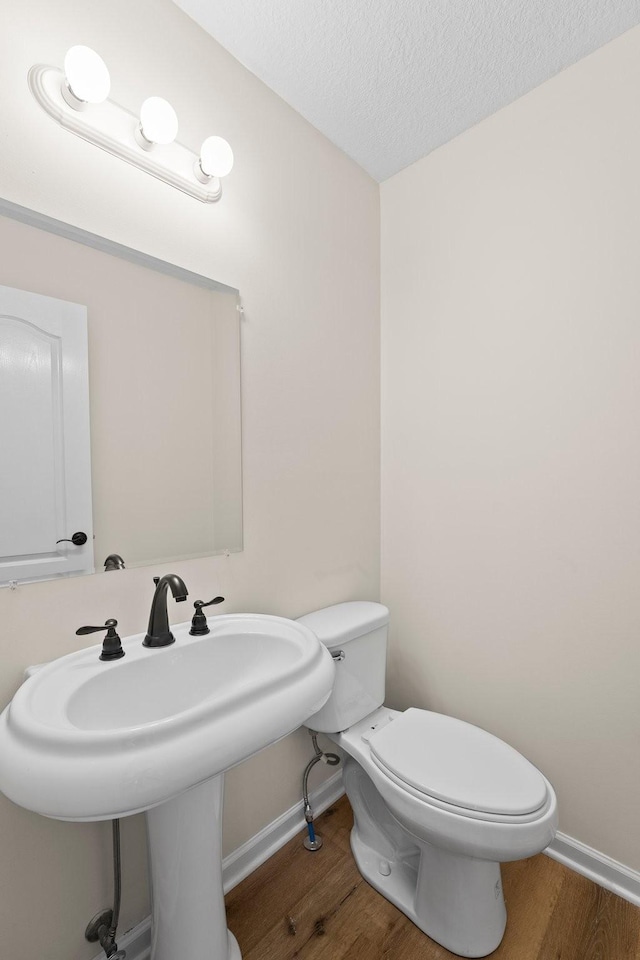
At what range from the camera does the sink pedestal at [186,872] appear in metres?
0.90

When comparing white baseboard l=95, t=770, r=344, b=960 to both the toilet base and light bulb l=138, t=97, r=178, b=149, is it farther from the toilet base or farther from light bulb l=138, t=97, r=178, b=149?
light bulb l=138, t=97, r=178, b=149

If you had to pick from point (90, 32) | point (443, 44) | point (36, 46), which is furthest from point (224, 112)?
point (443, 44)

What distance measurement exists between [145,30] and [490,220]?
3.62 feet

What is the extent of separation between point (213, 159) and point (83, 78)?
1.02 feet

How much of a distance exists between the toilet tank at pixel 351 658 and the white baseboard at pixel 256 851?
328mm

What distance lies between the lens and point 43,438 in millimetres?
939

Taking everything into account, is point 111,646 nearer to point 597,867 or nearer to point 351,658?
point 351,658

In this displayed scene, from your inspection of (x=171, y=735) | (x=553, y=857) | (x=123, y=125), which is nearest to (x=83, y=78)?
(x=123, y=125)

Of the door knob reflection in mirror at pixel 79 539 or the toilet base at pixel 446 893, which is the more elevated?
the door knob reflection in mirror at pixel 79 539

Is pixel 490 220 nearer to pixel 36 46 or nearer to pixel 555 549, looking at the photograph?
pixel 555 549

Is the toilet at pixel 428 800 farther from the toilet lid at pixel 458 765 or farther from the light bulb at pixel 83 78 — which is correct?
the light bulb at pixel 83 78

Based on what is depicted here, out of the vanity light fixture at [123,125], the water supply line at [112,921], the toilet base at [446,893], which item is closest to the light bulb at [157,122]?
the vanity light fixture at [123,125]

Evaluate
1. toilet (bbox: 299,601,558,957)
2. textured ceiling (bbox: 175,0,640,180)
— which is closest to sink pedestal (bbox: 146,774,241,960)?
toilet (bbox: 299,601,558,957)

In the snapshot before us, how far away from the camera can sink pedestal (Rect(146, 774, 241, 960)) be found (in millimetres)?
904
